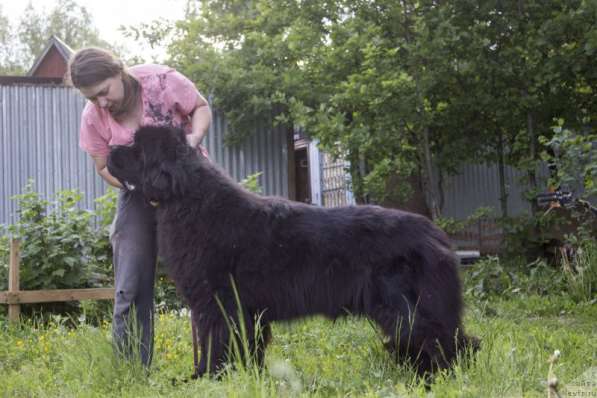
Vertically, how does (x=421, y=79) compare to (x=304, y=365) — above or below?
above

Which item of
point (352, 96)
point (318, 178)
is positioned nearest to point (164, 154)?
point (352, 96)

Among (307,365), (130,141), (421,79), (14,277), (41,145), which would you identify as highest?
(421,79)

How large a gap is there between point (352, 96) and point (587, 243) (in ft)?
10.2

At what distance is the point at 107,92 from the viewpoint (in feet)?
11.8

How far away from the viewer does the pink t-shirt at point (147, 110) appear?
3760 millimetres

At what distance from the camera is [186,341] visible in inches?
184

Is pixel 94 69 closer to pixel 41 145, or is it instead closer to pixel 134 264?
pixel 134 264

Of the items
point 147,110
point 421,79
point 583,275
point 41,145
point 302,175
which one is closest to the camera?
point 147,110

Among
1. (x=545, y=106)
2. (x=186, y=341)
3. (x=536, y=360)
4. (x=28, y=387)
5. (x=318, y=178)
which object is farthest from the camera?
(x=318, y=178)

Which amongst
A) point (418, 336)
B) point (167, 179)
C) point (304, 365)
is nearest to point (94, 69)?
point (167, 179)

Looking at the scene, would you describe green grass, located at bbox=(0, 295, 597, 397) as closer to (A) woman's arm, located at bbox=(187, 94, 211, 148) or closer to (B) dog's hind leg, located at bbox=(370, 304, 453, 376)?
(B) dog's hind leg, located at bbox=(370, 304, 453, 376)

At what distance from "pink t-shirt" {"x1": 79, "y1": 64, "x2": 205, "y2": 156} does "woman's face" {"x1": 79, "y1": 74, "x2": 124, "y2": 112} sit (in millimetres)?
151

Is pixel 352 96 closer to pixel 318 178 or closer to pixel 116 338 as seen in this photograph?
pixel 318 178

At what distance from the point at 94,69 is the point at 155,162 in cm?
61
